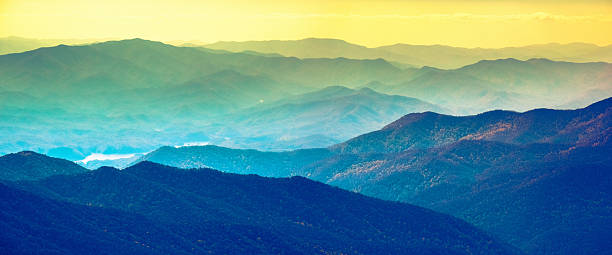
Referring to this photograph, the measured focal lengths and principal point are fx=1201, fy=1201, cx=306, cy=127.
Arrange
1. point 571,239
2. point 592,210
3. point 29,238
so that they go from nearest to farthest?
point 29,238 → point 571,239 → point 592,210

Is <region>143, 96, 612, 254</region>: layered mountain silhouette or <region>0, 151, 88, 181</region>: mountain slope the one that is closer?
<region>0, 151, 88, 181</region>: mountain slope

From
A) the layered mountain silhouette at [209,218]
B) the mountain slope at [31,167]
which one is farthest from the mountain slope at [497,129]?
the mountain slope at [31,167]

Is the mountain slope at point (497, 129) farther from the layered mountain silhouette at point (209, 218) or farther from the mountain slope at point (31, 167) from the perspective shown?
the mountain slope at point (31, 167)

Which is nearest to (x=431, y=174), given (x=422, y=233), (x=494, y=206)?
(x=494, y=206)

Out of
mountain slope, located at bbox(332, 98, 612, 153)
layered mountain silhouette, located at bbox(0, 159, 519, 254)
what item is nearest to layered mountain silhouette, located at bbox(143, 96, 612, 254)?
mountain slope, located at bbox(332, 98, 612, 153)

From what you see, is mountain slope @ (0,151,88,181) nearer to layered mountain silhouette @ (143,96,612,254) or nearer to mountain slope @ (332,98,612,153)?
layered mountain silhouette @ (143,96,612,254)

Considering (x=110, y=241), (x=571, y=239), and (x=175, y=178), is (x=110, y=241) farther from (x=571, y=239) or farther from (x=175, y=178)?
(x=571, y=239)

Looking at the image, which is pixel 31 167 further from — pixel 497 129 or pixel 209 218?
pixel 497 129

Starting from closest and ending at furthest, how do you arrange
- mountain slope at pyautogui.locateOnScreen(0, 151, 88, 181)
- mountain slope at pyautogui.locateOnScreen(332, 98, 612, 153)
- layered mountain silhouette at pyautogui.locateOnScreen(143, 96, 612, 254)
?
mountain slope at pyautogui.locateOnScreen(0, 151, 88, 181) < layered mountain silhouette at pyautogui.locateOnScreen(143, 96, 612, 254) < mountain slope at pyautogui.locateOnScreen(332, 98, 612, 153)

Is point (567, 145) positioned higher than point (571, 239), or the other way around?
point (567, 145)
